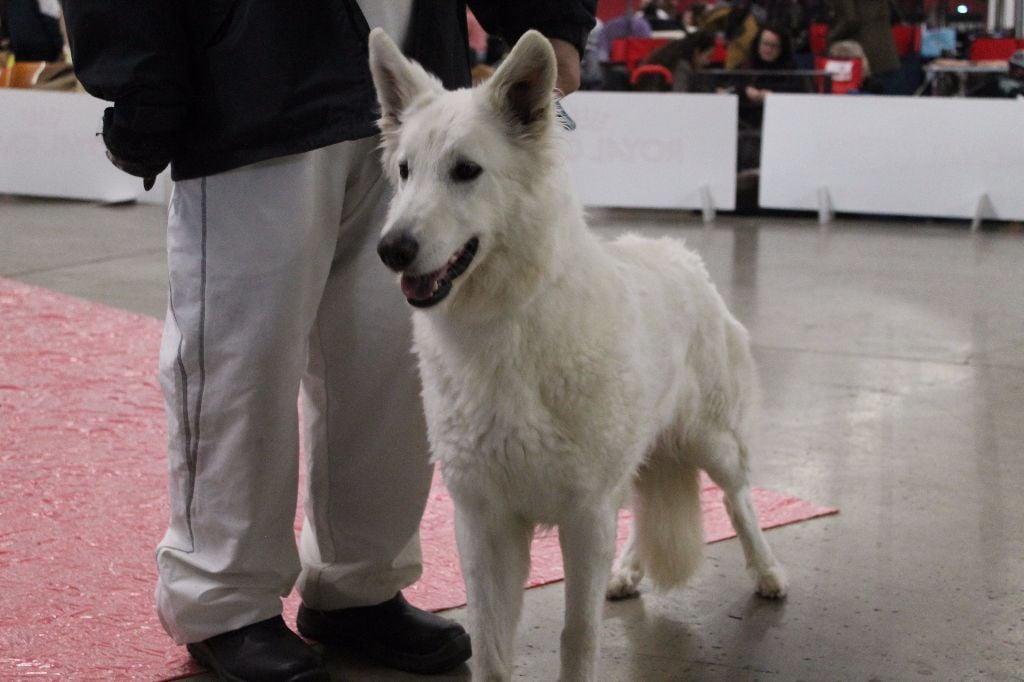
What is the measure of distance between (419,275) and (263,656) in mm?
994

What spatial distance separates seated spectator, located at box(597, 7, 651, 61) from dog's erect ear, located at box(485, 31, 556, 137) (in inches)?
437

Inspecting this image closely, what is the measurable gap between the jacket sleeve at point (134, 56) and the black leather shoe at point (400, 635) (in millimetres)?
1236

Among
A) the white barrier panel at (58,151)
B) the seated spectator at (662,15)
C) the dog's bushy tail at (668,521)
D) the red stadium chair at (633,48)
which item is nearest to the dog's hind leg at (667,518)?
the dog's bushy tail at (668,521)

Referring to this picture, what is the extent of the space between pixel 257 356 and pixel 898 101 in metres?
7.71

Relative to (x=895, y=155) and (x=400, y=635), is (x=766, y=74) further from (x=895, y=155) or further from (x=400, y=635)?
(x=400, y=635)

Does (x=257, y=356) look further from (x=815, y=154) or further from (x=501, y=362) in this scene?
(x=815, y=154)

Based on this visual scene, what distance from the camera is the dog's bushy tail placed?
3025 millimetres

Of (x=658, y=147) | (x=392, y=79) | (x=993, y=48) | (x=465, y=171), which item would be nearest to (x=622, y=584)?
(x=465, y=171)

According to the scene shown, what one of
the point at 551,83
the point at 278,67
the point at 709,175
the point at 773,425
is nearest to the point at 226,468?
the point at 278,67

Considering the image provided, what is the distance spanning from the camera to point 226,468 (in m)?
2.54

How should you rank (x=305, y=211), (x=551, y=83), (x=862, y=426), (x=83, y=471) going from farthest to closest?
(x=862, y=426), (x=83, y=471), (x=305, y=211), (x=551, y=83)

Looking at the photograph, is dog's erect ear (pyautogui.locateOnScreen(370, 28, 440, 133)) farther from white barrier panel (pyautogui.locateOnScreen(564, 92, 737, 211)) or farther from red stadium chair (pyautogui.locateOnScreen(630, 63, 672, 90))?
red stadium chair (pyautogui.locateOnScreen(630, 63, 672, 90))

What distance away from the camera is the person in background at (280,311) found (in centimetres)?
236

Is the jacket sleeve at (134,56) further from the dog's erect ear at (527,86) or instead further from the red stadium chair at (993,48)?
the red stadium chair at (993,48)
